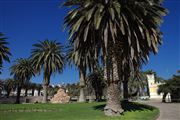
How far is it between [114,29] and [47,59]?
138 ft

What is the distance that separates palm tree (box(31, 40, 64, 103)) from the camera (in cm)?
6569

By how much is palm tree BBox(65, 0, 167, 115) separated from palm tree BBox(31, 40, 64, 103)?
37.1 meters

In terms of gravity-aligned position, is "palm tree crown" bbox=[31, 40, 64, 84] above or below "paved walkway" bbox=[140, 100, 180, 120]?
above

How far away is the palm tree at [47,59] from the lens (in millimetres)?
65688

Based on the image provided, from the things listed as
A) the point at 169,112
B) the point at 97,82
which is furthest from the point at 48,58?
the point at 169,112

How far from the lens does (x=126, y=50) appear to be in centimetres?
2936

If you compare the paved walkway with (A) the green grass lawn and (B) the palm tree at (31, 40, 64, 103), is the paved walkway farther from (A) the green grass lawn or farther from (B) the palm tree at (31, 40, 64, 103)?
(B) the palm tree at (31, 40, 64, 103)

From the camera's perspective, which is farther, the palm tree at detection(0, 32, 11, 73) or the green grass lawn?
the palm tree at detection(0, 32, 11, 73)

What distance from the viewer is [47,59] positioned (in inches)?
A: 2598

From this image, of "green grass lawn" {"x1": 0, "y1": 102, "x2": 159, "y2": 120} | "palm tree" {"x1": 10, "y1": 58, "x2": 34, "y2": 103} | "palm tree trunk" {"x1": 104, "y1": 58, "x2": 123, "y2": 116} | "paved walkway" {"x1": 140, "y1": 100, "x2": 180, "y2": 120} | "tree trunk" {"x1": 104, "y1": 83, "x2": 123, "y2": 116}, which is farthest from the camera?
"palm tree" {"x1": 10, "y1": 58, "x2": 34, "y2": 103}

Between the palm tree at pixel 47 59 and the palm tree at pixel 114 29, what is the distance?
122 ft

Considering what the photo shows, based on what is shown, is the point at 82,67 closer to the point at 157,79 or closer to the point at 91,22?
the point at 91,22

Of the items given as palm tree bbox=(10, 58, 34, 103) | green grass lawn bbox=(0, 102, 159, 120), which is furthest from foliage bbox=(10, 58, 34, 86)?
green grass lawn bbox=(0, 102, 159, 120)

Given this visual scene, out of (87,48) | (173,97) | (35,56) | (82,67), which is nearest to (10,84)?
(35,56)
